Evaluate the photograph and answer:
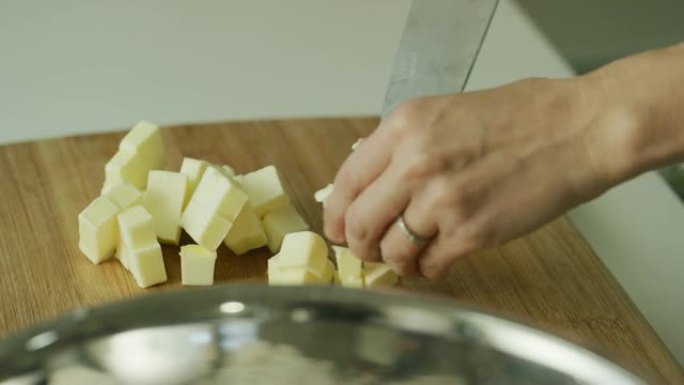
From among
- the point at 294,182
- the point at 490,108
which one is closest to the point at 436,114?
the point at 490,108

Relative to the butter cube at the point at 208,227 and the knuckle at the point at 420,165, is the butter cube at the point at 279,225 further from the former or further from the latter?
the knuckle at the point at 420,165

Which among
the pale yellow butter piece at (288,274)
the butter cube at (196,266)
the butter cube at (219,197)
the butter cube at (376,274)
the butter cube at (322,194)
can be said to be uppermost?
the butter cube at (219,197)

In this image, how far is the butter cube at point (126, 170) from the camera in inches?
47.9

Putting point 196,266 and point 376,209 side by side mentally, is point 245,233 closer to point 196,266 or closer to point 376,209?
point 196,266

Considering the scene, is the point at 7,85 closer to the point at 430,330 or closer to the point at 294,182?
the point at 294,182

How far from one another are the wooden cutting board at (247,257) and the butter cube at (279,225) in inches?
0.6

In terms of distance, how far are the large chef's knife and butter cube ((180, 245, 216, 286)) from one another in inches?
8.5

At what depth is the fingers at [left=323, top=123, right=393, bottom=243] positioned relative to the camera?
958 millimetres

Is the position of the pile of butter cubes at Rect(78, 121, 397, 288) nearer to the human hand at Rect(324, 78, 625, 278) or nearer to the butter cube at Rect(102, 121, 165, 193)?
the butter cube at Rect(102, 121, 165, 193)

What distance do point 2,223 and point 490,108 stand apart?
538mm

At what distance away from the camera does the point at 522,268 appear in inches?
47.1

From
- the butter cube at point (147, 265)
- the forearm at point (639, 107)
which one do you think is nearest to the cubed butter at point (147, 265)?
the butter cube at point (147, 265)

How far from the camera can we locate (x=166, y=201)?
1.18 meters

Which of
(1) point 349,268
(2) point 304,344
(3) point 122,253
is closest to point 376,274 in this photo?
(1) point 349,268
